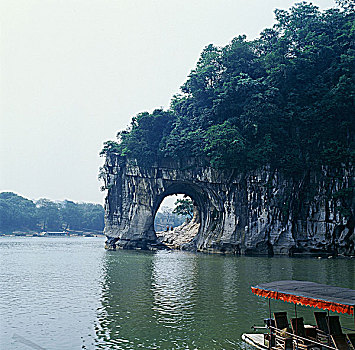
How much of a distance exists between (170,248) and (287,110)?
1850 centimetres

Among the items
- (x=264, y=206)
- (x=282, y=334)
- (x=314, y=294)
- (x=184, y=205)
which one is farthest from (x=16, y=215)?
(x=314, y=294)

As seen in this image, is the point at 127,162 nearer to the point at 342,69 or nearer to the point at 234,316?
the point at 342,69

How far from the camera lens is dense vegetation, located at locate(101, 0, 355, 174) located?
34.9m

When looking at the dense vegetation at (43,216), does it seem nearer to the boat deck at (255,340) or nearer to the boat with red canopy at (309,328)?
the boat deck at (255,340)

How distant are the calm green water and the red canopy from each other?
1752 mm

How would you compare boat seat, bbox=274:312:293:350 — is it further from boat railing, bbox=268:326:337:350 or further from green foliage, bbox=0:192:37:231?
green foliage, bbox=0:192:37:231

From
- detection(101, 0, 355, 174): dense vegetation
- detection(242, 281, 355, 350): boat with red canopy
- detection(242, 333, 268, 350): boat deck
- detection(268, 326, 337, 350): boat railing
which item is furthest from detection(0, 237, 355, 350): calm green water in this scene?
detection(101, 0, 355, 174): dense vegetation

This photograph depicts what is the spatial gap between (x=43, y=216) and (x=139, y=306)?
91.5m

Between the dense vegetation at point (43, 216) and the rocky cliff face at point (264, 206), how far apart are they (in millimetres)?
61834

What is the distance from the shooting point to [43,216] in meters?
101

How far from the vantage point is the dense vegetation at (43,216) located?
3762 inches

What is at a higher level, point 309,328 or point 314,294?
point 314,294

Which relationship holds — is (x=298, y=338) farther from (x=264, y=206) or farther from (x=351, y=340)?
(x=264, y=206)

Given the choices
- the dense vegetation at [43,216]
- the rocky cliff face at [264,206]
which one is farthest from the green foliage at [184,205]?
the dense vegetation at [43,216]
